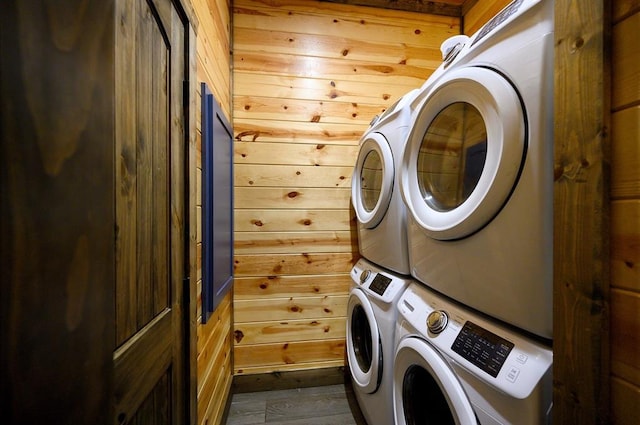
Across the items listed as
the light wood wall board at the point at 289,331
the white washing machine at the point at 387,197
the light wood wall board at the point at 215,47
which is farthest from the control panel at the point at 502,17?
the light wood wall board at the point at 289,331

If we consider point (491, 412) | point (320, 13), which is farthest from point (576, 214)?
point (320, 13)

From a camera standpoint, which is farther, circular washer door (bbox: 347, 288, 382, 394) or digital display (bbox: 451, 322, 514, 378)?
circular washer door (bbox: 347, 288, 382, 394)

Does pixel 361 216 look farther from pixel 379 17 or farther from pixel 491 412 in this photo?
pixel 379 17

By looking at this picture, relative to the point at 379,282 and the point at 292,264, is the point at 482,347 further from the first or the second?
the point at 292,264

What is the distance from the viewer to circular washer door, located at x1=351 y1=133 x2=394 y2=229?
1221mm

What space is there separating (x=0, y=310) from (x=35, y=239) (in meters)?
0.08

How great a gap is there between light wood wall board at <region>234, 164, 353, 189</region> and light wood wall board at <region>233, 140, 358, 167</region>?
0.11ft

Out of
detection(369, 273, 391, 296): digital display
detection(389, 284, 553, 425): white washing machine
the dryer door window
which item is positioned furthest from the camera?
detection(369, 273, 391, 296): digital display

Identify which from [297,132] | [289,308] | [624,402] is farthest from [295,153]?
[624,402]

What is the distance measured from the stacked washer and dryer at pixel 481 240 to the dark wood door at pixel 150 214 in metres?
0.76

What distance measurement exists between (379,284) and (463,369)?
1.88 ft

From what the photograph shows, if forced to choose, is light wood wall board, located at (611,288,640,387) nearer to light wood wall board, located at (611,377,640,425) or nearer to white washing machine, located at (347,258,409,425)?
light wood wall board, located at (611,377,640,425)

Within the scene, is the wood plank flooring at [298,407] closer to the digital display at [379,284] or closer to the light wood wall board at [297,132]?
the digital display at [379,284]

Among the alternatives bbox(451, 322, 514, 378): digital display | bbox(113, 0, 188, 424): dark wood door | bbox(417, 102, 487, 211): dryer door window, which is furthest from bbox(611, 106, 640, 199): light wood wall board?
bbox(113, 0, 188, 424): dark wood door
